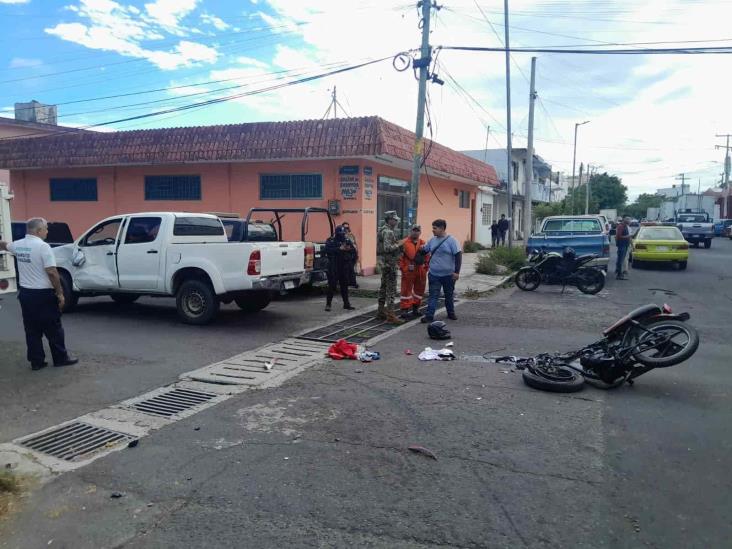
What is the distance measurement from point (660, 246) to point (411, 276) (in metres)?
12.5

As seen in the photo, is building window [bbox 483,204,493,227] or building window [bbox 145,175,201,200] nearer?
building window [bbox 145,175,201,200]

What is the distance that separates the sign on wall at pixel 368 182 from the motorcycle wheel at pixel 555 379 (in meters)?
9.46

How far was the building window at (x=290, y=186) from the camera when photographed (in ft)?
50.1

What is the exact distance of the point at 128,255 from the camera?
9.65m

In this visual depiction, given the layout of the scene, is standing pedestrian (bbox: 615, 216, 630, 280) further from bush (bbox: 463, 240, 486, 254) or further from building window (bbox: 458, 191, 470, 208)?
bush (bbox: 463, 240, 486, 254)

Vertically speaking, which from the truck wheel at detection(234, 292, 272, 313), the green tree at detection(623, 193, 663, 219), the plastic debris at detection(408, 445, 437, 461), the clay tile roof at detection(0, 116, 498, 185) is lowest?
the plastic debris at detection(408, 445, 437, 461)

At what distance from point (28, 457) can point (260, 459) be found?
6.00ft

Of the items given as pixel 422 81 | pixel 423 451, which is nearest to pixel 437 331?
pixel 423 451

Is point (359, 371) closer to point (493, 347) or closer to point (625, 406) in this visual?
point (493, 347)

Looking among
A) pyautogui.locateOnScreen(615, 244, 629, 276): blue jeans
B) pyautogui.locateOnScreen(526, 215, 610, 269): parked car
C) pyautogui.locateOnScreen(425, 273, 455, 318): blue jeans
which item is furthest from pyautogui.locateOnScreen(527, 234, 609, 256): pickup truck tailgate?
pyautogui.locateOnScreen(425, 273, 455, 318): blue jeans

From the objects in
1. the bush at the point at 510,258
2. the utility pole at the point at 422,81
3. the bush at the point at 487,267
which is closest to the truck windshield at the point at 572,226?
the bush at the point at 487,267

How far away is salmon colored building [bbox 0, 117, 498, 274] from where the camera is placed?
573 inches

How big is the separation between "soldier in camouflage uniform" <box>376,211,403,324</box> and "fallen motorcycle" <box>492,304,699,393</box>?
12.5ft

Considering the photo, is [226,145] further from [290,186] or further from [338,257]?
[338,257]
